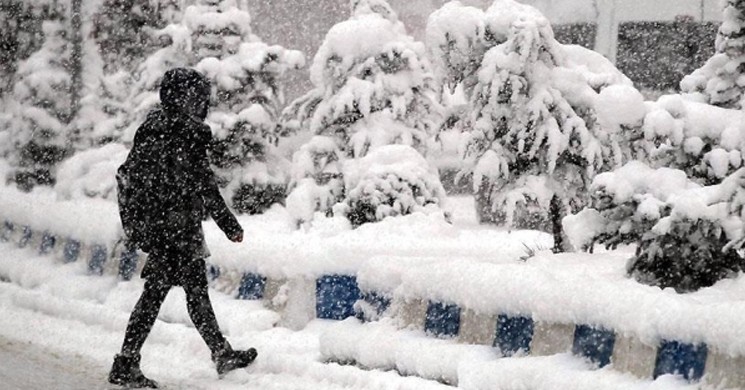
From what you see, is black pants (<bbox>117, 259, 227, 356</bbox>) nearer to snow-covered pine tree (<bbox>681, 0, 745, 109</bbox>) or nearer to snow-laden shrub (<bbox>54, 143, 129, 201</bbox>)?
snow-covered pine tree (<bbox>681, 0, 745, 109</bbox>)

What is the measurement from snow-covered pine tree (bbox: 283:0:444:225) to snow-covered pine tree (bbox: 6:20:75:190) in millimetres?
8295

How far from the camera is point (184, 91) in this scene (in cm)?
816

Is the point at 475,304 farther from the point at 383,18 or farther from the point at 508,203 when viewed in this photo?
the point at 383,18

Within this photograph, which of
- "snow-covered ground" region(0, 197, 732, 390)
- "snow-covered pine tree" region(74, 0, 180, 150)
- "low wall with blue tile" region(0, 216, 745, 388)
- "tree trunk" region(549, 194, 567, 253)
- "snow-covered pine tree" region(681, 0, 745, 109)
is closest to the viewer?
"low wall with blue tile" region(0, 216, 745, 388)

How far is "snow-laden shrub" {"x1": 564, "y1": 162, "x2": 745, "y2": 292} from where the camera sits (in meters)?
7.18

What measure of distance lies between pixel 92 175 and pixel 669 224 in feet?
36.4

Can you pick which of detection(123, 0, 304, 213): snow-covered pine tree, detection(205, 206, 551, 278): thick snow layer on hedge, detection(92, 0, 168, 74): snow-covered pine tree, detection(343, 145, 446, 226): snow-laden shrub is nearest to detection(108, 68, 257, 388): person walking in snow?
detection(205, 206, 551, 278): thick snow layer on hedge

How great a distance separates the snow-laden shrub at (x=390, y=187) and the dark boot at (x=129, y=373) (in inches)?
184

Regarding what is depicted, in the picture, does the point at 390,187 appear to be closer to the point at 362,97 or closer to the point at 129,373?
the point at 362,97

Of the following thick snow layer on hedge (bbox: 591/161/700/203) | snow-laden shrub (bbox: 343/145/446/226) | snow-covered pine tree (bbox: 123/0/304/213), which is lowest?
thick snow layer on hedge (bbox: 591/161/700/203)

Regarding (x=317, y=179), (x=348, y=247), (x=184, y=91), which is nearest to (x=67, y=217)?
(x=317, y=179)

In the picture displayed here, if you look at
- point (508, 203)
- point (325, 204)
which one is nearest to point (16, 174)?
point (325, 204)

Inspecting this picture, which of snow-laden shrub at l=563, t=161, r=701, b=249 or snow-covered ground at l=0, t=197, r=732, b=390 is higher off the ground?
snow-laden shrub at l=563, t=161, r=701, b=249

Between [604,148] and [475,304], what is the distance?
3476 mm
